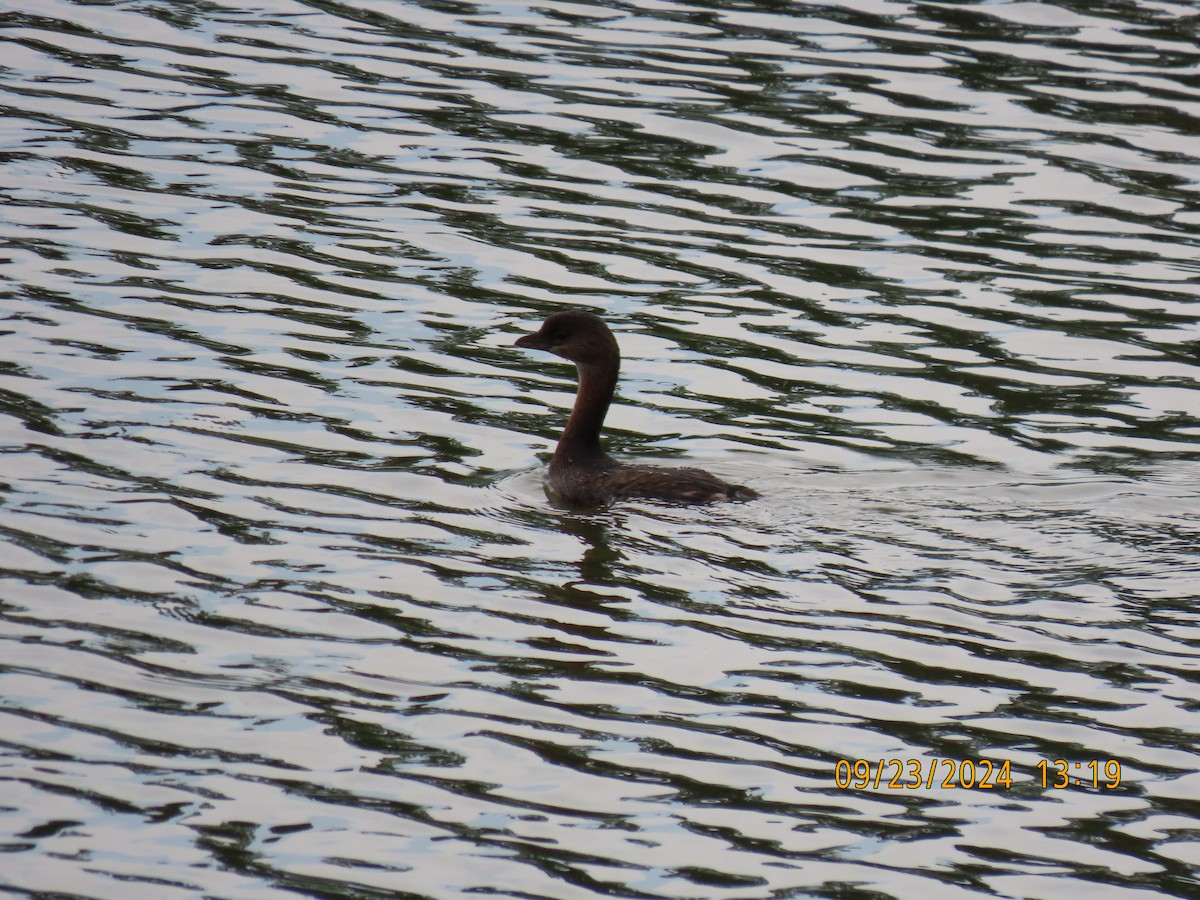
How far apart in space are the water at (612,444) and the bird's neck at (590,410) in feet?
0.97

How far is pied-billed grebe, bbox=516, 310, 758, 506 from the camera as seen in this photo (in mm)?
10344

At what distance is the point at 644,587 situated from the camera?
9.03 meters

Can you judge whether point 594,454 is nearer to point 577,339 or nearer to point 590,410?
point 590,410

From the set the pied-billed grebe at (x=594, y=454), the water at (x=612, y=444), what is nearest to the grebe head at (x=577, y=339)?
the pied-billed grebe at (x=594, y=454)

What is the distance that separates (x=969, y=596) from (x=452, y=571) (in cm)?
251

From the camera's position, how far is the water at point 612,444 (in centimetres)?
665

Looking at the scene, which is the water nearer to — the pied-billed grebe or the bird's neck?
the pied-billed grebe
